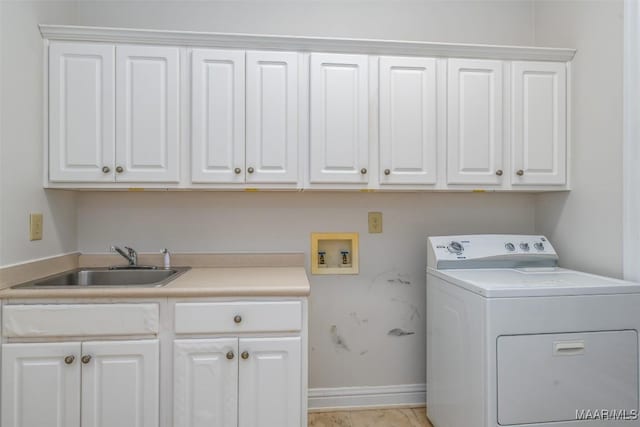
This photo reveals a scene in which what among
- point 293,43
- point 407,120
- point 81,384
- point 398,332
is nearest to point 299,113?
point 293,43

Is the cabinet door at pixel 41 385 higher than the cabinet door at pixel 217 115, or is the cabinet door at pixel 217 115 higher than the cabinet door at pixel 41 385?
the cabinet door at pixel 217 115

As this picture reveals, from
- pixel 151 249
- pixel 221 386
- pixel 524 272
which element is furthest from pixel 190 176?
pixel 524 272

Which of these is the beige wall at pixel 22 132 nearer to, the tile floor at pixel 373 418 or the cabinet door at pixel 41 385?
the cabinet door at pixel 41 385

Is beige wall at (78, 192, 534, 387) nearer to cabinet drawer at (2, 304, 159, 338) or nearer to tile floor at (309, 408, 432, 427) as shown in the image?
tile floor at (309, 408, 432, 427)

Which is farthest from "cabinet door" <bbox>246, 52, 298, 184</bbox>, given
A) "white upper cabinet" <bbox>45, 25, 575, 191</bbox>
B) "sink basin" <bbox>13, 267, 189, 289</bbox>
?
"sink basin" <bbox>13, 267, 189, 289</bbox>

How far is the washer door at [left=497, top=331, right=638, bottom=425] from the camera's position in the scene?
1495 mm

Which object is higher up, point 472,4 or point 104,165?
point 472,4

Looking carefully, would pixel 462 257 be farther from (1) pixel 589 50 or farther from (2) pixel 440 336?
(1) pixel 589 50

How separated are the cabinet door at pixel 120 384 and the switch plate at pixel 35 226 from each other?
1.95 feet

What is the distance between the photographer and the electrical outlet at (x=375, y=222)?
224 centimetres

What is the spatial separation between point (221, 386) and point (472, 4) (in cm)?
252

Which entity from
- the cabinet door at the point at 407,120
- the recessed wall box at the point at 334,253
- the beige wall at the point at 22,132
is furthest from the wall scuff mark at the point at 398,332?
the beige wall at the point at 22,132

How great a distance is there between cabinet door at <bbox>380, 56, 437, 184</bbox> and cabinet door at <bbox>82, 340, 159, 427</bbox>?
1358mm

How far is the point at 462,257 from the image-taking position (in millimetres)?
1981
